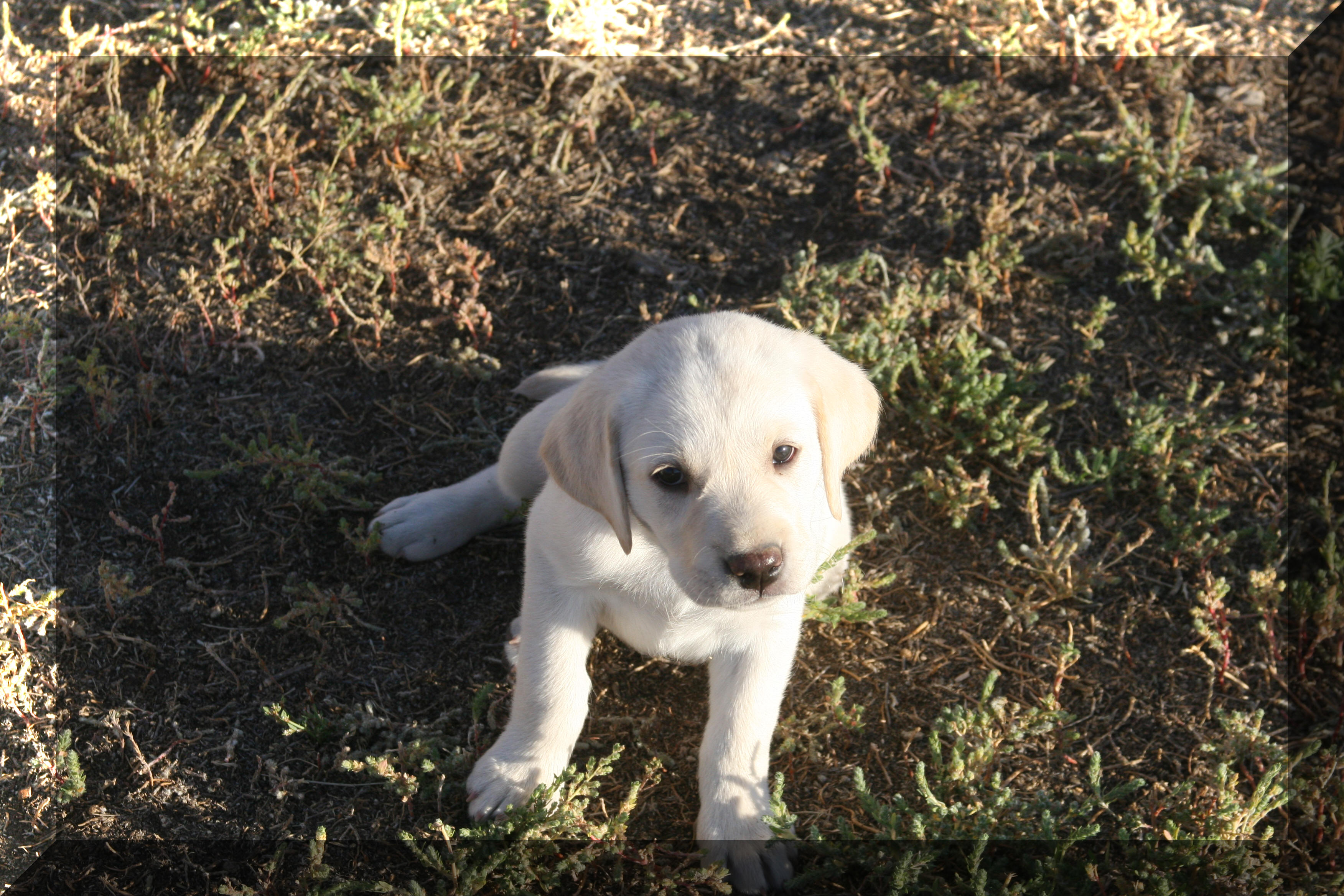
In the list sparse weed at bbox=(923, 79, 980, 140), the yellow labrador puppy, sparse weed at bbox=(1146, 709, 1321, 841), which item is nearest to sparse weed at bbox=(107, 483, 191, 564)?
the yellow labrador puppy

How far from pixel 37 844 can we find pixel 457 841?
111cm

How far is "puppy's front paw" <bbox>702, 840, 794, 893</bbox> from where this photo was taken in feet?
9.23

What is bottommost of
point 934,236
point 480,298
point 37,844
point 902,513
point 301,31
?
point 37,844

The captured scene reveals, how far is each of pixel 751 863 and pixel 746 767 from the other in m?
0.25

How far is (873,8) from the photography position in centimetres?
513

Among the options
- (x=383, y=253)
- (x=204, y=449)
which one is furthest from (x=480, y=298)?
(x=204, y=449)

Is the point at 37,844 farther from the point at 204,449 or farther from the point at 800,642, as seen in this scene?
the point at 800,642

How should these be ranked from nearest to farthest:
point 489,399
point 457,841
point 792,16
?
point 457,841, point 489,399, point 792,16

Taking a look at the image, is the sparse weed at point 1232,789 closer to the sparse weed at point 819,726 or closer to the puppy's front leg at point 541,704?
the sparse weed at point 819,726

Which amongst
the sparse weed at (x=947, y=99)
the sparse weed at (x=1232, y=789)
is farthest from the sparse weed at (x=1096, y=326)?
the sparse weed at (x=1232, y=789)

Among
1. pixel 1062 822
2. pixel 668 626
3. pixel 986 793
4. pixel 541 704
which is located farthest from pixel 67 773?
pixel 1062 822

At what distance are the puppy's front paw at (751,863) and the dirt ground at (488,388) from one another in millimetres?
173

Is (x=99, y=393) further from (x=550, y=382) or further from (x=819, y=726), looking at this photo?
(x=819, y=726)

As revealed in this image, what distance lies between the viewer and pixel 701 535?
239 cm
